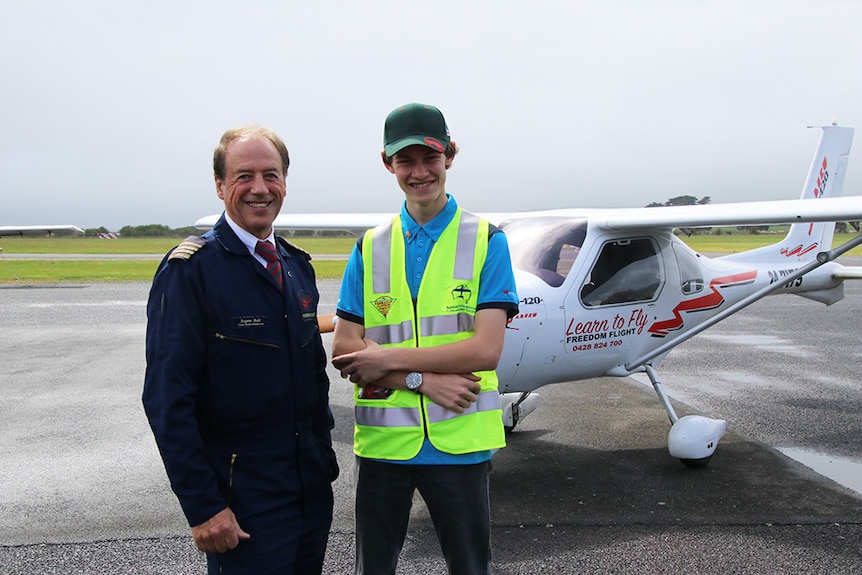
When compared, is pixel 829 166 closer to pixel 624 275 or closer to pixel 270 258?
pixel 624 275

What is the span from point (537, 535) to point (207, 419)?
105 inches

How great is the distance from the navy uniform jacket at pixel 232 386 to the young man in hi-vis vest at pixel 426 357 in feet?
0.67

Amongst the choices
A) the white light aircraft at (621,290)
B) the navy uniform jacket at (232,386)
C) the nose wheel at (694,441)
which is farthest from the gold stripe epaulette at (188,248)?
the nose wheel at (694,441)

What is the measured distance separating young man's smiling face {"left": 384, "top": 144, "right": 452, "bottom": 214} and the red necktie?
53 centimetres

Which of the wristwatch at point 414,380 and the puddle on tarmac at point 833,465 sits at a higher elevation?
the wristwatch at point 414,380

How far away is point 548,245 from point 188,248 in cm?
364

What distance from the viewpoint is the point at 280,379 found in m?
2.20

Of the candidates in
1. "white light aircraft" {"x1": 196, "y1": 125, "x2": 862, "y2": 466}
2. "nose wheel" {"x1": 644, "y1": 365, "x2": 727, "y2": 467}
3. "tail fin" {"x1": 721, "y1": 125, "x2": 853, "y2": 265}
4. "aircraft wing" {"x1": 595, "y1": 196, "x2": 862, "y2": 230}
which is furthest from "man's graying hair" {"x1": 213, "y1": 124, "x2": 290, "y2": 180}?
"tail fin" {"x1": 721, "y1": 125, "x2": 853, "y2": 265}

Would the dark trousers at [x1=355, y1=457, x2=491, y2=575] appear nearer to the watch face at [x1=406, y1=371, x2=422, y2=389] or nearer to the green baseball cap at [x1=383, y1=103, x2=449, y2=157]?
A: the watch face at [x1=406, y1=371, x2=422, y2=389]

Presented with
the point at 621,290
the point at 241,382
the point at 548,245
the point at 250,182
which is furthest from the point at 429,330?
the point at 621,290

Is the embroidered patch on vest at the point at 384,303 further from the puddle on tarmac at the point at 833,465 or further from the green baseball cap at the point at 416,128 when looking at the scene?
the puddle on tarmac at the point at 833,465

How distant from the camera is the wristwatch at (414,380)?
237 centimetres

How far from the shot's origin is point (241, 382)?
213cm

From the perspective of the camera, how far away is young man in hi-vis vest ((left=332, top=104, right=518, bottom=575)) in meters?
2.34
